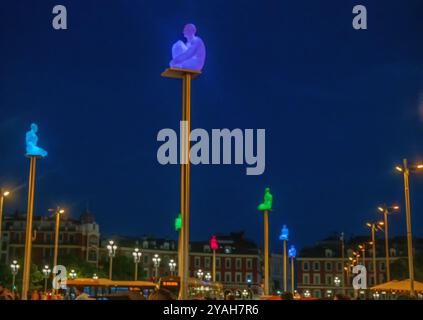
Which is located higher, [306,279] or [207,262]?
[207,262]

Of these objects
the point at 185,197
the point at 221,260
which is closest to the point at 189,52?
the point at 185,197

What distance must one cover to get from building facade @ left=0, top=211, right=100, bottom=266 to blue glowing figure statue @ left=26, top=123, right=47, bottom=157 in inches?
3237

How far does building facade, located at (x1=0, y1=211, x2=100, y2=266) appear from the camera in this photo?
353 feet

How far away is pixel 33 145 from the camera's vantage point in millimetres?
26453

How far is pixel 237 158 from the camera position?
16.5m

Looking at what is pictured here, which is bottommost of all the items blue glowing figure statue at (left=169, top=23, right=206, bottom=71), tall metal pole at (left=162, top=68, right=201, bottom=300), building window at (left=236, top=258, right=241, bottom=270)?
tall metal pole at (left=162, top=68, right=201, bottom=300)

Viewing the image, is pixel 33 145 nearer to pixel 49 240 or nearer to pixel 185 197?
pixel 185 197

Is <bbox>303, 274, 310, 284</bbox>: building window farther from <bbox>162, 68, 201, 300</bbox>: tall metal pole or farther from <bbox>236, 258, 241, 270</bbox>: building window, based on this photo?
<bbox>162, 68, 201, 300</bbox>: tall metal pole

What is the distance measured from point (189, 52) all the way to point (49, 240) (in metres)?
95.9

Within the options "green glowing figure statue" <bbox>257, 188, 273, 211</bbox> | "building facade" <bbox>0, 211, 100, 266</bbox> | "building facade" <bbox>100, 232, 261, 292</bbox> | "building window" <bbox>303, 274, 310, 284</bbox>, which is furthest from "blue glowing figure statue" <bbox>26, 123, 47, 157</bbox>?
"building window" <bbox>303, 274, 310, 284</bbox>
